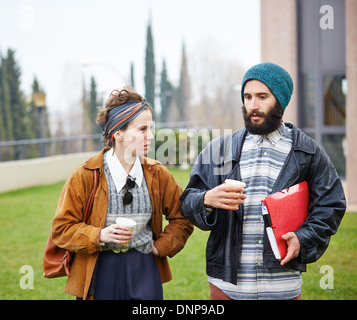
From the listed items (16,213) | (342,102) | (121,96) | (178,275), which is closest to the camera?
(121,96)

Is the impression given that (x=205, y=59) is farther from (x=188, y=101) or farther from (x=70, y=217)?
(x=70, y=217)

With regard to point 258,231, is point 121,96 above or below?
above

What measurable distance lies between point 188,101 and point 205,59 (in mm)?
3791

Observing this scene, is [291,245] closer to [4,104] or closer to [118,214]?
[118,214]

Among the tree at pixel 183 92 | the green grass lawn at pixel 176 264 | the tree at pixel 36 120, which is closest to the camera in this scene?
the green grass lawn at pixel 176 264

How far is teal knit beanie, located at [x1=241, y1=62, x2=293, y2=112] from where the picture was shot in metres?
2.42

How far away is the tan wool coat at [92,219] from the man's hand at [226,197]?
43 cm

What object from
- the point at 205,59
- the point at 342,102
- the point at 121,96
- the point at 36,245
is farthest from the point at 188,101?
the point at 121,96

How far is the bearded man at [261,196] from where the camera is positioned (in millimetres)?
2428

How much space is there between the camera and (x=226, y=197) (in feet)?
7.50

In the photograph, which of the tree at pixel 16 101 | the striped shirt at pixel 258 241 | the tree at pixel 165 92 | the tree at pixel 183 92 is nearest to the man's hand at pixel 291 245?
the striped shirt at pixel 258 241

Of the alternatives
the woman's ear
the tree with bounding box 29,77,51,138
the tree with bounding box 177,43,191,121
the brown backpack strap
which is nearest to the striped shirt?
the woman's ear

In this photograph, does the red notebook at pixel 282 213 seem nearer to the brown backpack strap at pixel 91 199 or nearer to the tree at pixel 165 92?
the brown backpack strap at pixel 91 199

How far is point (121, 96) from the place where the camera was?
8.89 ft
